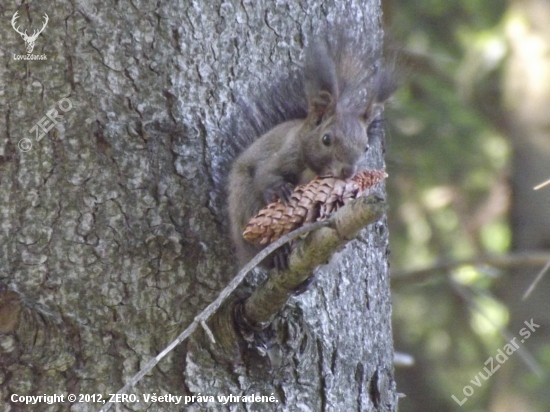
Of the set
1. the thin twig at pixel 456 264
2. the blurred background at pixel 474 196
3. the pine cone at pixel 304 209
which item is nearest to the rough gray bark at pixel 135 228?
the pine cone at pixel 304 209

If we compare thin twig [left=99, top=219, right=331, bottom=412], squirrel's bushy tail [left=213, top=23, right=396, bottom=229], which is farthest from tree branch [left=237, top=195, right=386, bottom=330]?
squirrel's bushy tail [left=213, top=23, right=396, bottom=229]

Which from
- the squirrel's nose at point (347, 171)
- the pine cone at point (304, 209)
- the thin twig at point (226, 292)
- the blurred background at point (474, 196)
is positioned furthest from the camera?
the blurred background at point (474, 196)

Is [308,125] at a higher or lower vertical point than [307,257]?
higher

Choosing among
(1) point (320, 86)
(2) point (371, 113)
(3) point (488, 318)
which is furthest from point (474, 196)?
(1) point (320, 86)

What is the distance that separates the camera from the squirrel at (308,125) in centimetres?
174

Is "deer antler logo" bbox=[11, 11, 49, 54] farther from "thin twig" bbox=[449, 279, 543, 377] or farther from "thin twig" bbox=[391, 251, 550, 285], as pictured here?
"thin twig" bbox=[391, 251, 550, 285]

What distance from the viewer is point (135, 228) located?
1604 mm

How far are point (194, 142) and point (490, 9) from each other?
3074 mm

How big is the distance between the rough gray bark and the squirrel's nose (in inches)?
7.3

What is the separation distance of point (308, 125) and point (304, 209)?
589 mm

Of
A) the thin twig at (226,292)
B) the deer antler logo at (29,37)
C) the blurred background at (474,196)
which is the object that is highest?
the blurred background at (474,196)

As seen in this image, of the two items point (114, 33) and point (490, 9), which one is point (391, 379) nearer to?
point (114, 33)

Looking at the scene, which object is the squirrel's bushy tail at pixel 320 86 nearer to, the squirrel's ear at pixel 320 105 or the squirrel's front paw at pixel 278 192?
the squirrel's ear at pixel 320 105

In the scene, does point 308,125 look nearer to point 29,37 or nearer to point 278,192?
point 278,192
